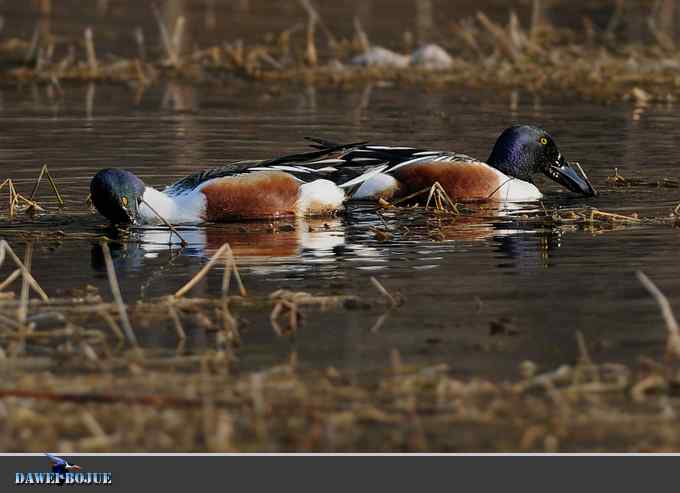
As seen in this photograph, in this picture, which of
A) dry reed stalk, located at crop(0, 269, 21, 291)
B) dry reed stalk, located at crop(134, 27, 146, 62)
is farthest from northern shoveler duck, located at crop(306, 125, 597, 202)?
dry reed stalk, located at crop(134, 27, 146, 62)

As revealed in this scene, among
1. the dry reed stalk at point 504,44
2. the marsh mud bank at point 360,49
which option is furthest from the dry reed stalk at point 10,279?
the dry reed stalk at point 504,44

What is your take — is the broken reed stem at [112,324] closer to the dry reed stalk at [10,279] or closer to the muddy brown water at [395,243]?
the muddy brown water at [395,243]

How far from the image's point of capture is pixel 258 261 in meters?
8.20

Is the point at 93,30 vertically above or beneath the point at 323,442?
above

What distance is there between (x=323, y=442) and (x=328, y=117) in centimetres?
978

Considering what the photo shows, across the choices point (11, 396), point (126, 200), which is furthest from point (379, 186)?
point (11, 396)

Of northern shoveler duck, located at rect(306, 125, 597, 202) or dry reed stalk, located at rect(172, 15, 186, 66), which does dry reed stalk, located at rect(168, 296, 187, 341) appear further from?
dry reed stalk, located at rect(172, 15, 186, 66)

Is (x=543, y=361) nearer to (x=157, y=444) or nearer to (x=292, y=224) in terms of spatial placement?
(x=157, y=444)

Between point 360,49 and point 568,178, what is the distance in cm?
862

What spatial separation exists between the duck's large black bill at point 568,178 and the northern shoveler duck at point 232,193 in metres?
1.57

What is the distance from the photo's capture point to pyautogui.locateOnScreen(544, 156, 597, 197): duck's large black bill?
10648mm

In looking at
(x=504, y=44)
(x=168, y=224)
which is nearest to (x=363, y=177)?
(x=168, y=224)

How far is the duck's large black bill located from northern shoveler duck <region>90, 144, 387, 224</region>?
1.57m

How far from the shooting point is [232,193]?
31.6 feet
